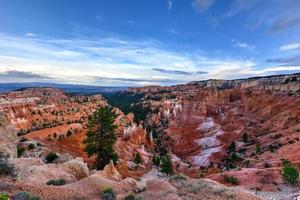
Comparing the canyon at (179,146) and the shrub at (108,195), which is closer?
the shrub at (108,195)

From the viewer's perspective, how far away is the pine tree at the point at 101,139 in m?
42.3

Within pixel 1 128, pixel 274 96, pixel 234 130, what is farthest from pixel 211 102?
pixel 1 128

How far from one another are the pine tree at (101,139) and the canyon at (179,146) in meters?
A: 3.03

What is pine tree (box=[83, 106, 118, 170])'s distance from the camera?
4228cm

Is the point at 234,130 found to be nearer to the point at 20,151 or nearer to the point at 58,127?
the point at 58,127

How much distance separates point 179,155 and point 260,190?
215ft

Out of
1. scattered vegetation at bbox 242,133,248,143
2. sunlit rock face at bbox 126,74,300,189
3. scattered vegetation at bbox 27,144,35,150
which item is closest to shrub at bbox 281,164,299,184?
sunlit rock face at bbox 126,74,300,189

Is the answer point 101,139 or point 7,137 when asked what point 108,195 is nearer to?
point 7,137

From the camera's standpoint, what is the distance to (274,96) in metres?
123

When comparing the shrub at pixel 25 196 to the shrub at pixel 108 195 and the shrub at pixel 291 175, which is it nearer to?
the shrub at pixel 108 195

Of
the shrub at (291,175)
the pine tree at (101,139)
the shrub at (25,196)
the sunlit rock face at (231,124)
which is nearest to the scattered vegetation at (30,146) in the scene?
the pine tree at (101,139)

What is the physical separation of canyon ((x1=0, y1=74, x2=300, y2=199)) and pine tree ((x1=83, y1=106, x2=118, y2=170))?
3.03 metres

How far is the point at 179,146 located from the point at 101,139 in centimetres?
6924

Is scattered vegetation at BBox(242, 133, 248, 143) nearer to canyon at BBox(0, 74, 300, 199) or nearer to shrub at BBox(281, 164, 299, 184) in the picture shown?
canyon at BBox(0, 74, 300, 199)
